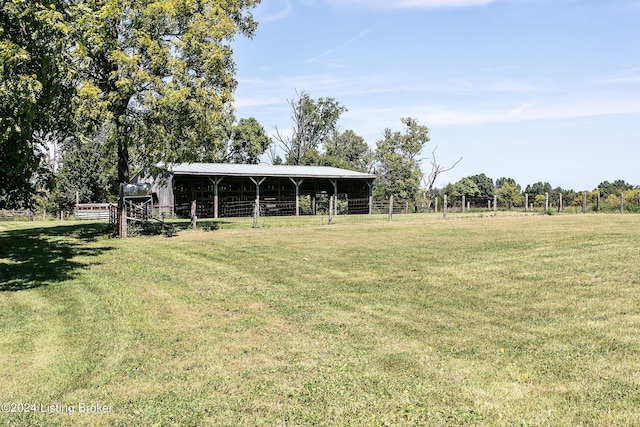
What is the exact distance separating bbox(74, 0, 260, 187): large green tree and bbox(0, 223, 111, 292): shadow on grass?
361cm

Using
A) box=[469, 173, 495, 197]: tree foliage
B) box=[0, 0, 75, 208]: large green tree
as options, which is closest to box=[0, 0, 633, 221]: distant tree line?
box=[0, 0, 75, 208]: large green tree

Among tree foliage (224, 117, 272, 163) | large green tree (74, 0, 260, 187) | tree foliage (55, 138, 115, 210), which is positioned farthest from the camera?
tree foliage (224, 117, 272, 163)

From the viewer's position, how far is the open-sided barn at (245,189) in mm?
32156

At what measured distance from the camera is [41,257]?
520 inches

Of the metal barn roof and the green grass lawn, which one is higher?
the metal barn roof

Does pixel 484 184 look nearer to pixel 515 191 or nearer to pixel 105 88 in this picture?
pixel 515 191

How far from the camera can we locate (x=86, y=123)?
16906mm

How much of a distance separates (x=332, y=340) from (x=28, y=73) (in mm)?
8289

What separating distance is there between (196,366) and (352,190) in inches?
1440

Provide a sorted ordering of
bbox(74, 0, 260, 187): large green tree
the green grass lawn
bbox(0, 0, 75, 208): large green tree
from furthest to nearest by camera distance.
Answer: bbox(74, 0, 260, 187): large green tree → bbox(0, 0, 75, 208): large green tree → the green grass lawn

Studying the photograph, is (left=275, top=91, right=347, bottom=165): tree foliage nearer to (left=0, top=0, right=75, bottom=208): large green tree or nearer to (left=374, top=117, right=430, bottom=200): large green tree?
(left=374, top=117, right=430, bottom=200): large green tree

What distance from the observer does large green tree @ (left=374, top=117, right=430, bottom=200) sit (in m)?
53.7

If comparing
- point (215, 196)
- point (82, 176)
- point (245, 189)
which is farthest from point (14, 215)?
point (245, 189)

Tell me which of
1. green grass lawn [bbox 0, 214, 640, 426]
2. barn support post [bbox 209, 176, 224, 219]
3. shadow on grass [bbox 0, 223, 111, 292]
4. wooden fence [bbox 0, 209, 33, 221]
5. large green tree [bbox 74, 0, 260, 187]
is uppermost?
large green tree [bbox 74, 0, 260, 187]
